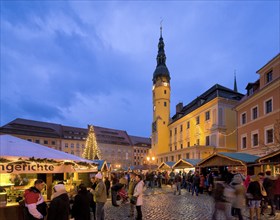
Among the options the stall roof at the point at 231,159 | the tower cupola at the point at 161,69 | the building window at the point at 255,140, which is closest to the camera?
Answer: the stall roof at the point at 231,159

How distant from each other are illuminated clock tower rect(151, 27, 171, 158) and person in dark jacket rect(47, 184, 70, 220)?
54.4 metres

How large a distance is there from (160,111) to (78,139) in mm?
37716

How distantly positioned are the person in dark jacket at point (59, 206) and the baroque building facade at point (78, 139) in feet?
241

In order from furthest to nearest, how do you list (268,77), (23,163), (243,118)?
(243,118)
(268,77)
(23,163)

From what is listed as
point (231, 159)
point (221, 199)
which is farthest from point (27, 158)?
point (231, 159)

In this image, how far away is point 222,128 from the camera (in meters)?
40.4

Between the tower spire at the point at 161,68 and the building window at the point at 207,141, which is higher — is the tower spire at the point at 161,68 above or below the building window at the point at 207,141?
above

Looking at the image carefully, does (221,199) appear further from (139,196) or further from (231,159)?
(231,159)

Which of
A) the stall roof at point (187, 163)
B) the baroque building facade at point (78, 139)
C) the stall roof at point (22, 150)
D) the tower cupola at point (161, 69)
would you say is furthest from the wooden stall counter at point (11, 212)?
the baroque building facade at point (78, 139)

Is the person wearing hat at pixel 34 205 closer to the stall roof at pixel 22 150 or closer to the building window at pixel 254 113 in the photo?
the stall roof at pixel 22 150

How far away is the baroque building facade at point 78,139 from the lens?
78231 millimetres

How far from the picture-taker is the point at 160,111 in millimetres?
61969

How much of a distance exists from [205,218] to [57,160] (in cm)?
592

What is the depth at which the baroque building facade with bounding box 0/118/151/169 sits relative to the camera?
78.2m
